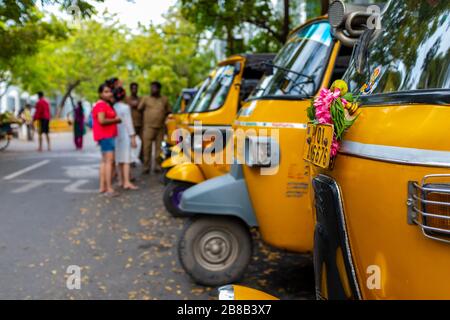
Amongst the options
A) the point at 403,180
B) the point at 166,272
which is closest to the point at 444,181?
the point at 403,180

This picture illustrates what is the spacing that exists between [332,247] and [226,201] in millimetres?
→ 2330

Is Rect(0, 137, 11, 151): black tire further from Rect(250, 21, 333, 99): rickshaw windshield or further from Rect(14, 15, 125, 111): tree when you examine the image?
Rect(250, 21, 333, 99): rickshaw windshield

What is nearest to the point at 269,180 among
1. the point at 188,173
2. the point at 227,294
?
the point at 227,294

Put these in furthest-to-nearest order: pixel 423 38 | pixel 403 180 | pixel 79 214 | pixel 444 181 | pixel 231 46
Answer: pixel 231 46, pixel 79 214, pixel 423 38, pixel 403 180, pixel 444 181

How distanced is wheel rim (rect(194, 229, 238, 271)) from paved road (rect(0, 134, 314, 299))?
0.26m

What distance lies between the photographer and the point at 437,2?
8.68 ft

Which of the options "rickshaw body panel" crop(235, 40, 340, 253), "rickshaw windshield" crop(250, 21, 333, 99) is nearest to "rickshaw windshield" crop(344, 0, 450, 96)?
"rickshaw body panel" crop(235, 40, 340, 253)

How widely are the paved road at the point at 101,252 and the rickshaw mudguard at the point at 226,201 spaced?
747 millimetres

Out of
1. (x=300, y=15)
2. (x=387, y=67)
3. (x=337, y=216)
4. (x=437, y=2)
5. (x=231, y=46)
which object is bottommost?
(x=337, y=216)

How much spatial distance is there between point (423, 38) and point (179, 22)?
21.2 m

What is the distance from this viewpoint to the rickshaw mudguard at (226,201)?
4996 millimetres

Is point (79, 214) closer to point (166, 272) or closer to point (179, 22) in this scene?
point (166, 272)

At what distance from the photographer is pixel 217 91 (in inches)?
331

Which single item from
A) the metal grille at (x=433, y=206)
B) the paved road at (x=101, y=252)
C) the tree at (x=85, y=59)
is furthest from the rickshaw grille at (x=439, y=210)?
the tree at (x=85, y=59)
